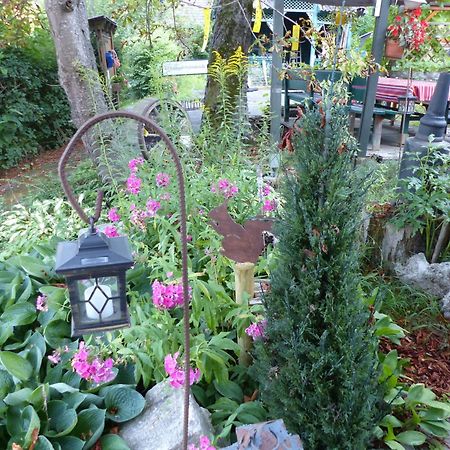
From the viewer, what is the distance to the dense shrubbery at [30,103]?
6961 millimetres

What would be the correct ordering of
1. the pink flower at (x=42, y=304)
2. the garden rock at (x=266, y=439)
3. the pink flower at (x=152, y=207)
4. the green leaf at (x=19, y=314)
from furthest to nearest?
the pink flower at (x=152, y=207) < the green leaf at (x=19, y=314) < the pink flower at (x=42, y=304) < the garden rock at (x=266, y=439)

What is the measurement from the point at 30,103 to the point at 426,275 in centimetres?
664

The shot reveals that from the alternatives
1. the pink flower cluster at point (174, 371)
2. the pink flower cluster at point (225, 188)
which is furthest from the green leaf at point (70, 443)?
the pink flower cluster at point (225, 188)

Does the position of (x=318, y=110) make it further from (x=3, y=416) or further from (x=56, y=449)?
(x=3, y=416)

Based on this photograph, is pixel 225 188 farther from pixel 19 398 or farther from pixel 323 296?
pixel 19 398

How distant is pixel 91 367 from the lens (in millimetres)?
1786

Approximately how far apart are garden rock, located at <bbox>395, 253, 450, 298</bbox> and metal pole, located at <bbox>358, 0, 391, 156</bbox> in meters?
2.16

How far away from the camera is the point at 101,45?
8797mm

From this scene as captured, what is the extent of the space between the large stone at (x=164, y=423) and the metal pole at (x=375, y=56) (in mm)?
3712

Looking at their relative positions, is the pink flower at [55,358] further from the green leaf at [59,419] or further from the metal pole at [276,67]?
the metal pole at [276,67]

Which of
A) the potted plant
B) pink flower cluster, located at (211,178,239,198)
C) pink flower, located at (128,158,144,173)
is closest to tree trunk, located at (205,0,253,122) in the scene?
the potted plant

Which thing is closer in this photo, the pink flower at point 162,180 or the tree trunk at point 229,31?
the pink flower at point 162,180

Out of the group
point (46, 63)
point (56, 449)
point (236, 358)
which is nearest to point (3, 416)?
point (56, 449)

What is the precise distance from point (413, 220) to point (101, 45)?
7728 mm
